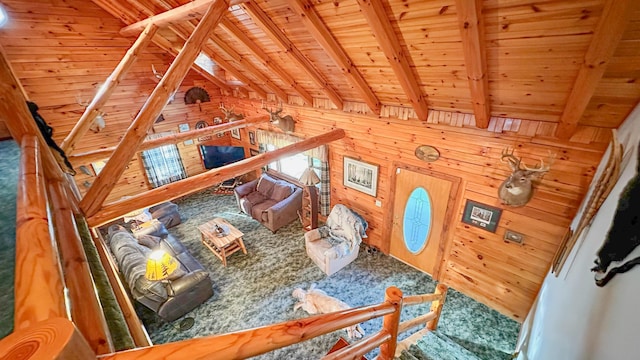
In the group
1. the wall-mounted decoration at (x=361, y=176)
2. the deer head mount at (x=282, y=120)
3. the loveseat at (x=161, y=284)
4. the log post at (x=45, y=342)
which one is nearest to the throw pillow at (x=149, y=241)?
the loveseat at (x=161, y=284)

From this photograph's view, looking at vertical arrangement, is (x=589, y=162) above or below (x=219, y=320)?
above

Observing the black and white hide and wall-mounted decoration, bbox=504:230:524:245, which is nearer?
the black and white hide

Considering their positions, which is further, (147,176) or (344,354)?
(147,176)

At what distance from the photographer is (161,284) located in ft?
12.7

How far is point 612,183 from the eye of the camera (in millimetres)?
1911

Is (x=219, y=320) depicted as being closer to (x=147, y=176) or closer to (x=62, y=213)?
(x=62, y=213)

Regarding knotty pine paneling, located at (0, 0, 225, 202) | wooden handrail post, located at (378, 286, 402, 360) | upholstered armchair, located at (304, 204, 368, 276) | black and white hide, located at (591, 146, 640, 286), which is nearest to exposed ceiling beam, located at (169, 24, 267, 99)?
knotty pine paneling, located at (0, 0, 225, 202)

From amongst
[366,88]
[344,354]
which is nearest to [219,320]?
[344,354]

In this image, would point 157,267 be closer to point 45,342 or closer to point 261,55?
point 45,342

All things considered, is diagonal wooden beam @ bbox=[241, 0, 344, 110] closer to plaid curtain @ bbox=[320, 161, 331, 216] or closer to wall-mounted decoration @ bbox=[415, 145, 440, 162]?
plaid curtain @ bbox=[320, 161, 331, 216]

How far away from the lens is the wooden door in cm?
415

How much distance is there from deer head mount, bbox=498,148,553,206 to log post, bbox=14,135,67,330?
12.5 feet

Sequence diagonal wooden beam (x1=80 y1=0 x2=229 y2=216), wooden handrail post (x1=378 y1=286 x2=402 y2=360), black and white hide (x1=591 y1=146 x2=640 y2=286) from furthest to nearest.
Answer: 1. diagonal wooden beam (x1=80 y1=0 x2=229 y2=216)
2. wooden handrail post (x1=378 y1=286 x2=402 y2=360)
3. black and white hide (x1=591 y1=146 x2=640 y2=286)

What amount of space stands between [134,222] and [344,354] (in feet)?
20.3
